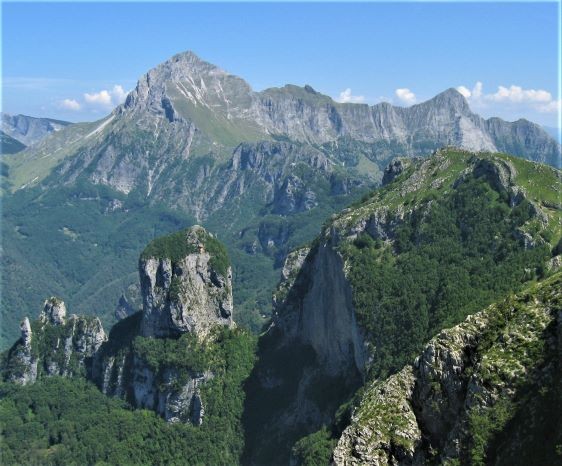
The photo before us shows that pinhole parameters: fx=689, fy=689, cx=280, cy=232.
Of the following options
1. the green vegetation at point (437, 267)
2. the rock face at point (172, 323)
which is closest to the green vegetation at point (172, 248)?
the rock face at point (172, 323)

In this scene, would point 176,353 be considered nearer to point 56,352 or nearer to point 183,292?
point 183,292

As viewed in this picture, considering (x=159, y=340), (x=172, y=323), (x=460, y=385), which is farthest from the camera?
(x=159, y=340)

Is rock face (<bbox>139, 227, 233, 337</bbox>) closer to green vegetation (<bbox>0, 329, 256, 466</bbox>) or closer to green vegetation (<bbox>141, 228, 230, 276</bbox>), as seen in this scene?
green vegetation (<bbox>141, 228, 230, 276</bbox>)

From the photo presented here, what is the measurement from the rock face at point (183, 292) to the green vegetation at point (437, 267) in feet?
102

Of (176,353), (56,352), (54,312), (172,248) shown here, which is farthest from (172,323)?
(54,312)

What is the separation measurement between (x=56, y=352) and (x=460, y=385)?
11751cm

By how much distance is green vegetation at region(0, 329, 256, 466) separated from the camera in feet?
378

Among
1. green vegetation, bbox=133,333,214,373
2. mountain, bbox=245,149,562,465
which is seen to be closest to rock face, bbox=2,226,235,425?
green vegetation, bbox=133,333,214,373

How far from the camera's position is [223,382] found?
122188 millimetres

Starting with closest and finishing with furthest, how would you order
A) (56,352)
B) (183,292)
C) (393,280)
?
(393,280)
(183,292)
(56,352)

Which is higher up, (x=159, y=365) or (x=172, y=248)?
(x=172, y=248)

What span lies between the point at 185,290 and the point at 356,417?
87445 mm

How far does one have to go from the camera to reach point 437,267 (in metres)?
103

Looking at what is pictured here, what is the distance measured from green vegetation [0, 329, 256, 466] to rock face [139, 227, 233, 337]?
187 inches
